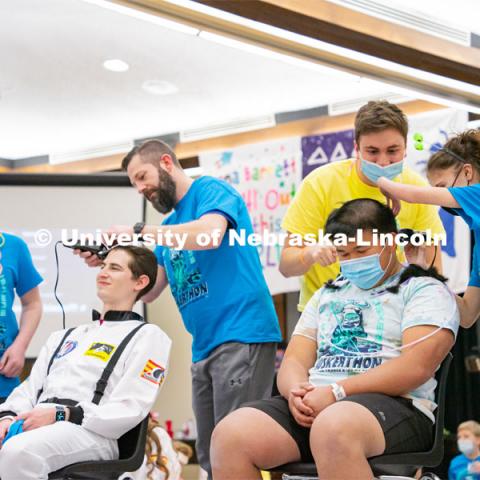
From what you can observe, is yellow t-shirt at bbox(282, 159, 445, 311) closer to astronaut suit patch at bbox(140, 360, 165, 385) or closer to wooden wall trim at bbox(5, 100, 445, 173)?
astronaut suit patch at bbox(140, 360, 165, 385)

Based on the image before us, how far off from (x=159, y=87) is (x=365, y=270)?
246cm

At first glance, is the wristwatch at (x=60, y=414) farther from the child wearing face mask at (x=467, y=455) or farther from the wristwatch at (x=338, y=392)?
the child wearing face mask at (x=467, y=455)

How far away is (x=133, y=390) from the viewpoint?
1.89 metres

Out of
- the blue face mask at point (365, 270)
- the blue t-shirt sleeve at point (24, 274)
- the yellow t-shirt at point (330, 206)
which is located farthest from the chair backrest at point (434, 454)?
the blue t-shirt sleeve at point (24, 274)

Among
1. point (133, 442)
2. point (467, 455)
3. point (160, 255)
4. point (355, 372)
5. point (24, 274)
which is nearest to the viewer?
point (355, 372)

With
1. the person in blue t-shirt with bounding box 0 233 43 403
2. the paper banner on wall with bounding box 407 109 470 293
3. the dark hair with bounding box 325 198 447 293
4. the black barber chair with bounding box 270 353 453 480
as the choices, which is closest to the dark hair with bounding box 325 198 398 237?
the dark hair with bounding box 325 198 447 293

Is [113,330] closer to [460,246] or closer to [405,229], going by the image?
[405,229]

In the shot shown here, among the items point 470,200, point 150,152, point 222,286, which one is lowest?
point 222,286

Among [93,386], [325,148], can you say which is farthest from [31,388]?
[325,148]

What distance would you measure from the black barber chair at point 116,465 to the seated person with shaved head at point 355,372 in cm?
28

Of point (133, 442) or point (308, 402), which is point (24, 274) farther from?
point (308, 402)

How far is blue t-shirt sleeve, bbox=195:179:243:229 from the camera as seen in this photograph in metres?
2.14

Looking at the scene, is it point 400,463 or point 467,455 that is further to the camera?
point 467,455

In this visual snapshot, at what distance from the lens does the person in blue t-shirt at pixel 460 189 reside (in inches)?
71.4
